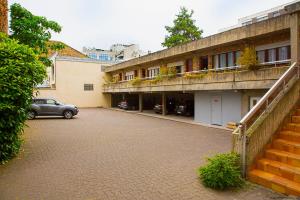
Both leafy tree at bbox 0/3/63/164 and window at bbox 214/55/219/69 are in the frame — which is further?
window at bbox 214/55/219/69

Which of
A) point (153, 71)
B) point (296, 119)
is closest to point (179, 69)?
point (153, 71)

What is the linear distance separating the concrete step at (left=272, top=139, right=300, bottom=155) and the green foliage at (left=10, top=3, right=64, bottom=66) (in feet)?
49.2

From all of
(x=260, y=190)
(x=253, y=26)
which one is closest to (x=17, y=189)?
(x=260, y=190)

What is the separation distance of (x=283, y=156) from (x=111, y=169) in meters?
4.73

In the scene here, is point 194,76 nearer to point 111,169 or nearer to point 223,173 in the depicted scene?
point 111,169

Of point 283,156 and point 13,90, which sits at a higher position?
point 13,90

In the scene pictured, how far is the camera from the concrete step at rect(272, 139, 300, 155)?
7076 millimetres

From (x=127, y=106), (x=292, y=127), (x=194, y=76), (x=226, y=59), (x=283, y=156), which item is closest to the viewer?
(x=283, y=156)

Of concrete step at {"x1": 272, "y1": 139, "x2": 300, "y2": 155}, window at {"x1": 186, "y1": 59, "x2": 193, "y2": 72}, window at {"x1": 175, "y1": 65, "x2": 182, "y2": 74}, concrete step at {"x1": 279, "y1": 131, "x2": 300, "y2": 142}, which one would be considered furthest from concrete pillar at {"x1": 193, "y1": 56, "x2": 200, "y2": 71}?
concrete step at {"x1": 272, "y1": 139, "x2": 300, "y2": 155}

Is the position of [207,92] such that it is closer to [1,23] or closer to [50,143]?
[50,143]

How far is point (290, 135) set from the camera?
7.64 m

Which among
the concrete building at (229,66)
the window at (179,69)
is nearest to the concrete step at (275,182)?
the concrete building at (229,66)

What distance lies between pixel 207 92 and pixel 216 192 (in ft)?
47.1

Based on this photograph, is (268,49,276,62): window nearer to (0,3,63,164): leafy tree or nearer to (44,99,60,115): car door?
(0,3,63,164): leafy tree
